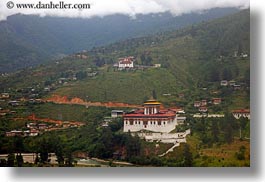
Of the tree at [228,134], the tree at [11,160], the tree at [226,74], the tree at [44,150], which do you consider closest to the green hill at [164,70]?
the tree at [226,74]

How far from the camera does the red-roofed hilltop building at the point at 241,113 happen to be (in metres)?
6.33

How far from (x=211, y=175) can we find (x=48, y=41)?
2549 mm

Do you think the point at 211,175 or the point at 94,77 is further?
the point at 94,77

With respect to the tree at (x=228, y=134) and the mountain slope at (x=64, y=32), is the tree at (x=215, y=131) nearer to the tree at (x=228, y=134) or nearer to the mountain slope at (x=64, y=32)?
the tree at (x=228, y=134)

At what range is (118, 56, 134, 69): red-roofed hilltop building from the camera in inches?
265

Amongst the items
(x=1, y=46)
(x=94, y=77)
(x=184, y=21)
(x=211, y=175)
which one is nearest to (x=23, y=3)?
(x=1, y=46)

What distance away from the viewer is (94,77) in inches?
265

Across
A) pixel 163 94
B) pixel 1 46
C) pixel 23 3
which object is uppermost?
pixel 23 3

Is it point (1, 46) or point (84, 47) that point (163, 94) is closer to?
point (84, 47)

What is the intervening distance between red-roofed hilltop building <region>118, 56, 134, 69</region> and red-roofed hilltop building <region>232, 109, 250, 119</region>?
4.39 ft

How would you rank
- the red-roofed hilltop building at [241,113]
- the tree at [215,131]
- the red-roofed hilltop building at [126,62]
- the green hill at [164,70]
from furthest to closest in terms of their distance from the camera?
the red-roofed hilltop building at [126,62]
the green hill at [164,70]
the tree at [215,131]
the red-roofed hilltop building at [241,113]

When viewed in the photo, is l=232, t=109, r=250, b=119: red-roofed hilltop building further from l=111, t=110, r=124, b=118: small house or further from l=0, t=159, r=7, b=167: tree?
l=0, t=159, r=7, b=167: tree

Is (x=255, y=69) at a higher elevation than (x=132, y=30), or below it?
below

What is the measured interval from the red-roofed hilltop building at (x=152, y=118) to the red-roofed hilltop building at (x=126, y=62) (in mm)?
511
